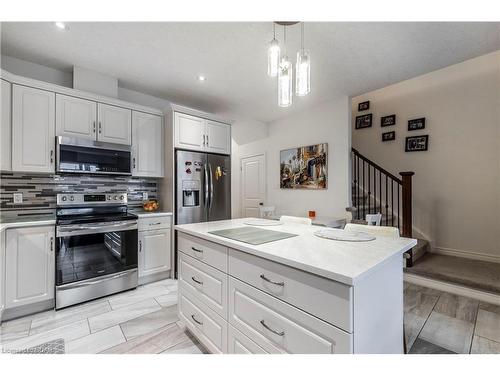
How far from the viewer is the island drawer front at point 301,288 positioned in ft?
2.84

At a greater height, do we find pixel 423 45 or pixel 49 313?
pixel 423 45

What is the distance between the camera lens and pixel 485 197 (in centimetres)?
329

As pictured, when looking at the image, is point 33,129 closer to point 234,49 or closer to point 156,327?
point 234,49

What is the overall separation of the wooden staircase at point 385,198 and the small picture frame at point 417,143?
539 mm

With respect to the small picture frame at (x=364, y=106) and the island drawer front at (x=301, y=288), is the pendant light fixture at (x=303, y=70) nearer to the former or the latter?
the island drawer front at (x=301, y=288)

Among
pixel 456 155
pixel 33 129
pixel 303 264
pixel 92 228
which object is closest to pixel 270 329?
pixel 303 264

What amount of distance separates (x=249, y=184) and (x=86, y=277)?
132 inches

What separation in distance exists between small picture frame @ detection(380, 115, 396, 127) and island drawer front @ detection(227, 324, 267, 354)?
170 inches

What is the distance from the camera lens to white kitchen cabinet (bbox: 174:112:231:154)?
315 cm

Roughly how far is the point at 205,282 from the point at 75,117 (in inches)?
93.3

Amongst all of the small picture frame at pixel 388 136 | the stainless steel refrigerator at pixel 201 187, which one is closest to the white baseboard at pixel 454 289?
the small picture frame at pixel 388 136

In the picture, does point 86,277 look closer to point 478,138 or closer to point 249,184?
point 249,184
